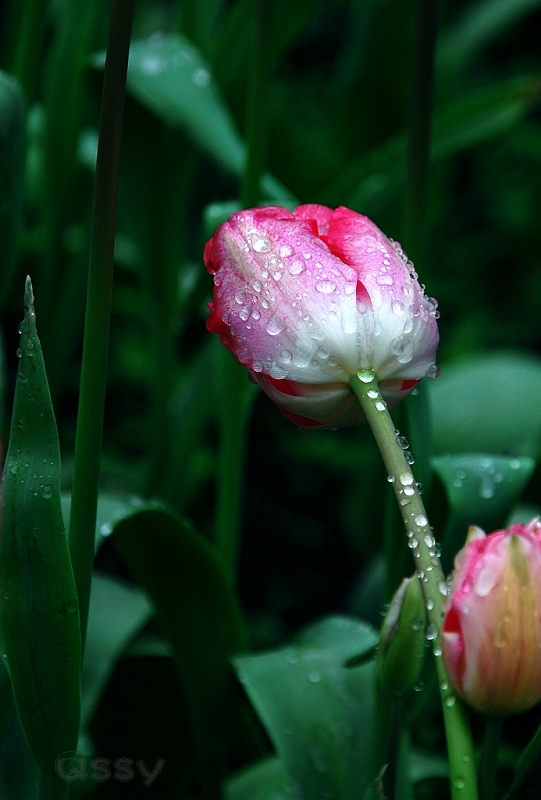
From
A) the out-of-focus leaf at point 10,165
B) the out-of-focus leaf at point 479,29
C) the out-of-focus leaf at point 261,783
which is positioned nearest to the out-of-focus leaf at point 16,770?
the out-of-focus leaf at point 261,783

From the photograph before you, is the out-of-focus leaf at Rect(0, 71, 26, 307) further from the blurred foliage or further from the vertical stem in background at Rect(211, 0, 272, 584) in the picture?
the vertical stem in background at Rect(211, 0, 272, 584)

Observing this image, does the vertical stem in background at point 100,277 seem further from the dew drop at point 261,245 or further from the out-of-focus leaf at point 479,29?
the out-of-focus leaf at point 479,29

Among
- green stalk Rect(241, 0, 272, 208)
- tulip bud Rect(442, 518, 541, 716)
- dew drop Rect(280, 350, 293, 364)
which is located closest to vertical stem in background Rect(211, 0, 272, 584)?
green stalk Rect(241, 0, 272, 208)

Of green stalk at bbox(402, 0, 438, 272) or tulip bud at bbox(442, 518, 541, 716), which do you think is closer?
tulip bud at bbox(442, 518, 541, 716)

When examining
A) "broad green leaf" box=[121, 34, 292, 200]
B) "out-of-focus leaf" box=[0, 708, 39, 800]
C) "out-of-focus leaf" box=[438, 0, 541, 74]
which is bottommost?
"out-of-focus leaf" box=[0, 708, 39, 800]

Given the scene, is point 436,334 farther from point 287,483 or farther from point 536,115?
point 536,115
